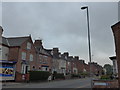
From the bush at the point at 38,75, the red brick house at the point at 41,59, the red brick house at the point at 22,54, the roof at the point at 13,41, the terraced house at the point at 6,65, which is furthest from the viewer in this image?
the red brick house at the point at 41,59

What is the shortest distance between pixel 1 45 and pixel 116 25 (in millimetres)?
24494

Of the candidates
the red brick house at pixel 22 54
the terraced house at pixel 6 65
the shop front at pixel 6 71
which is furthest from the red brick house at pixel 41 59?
→ the shop front at pixel 6 71

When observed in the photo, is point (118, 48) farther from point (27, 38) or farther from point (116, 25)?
point (27, 38)

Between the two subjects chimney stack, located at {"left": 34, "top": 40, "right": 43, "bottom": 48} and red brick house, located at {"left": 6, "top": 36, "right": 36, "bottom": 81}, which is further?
chimney stack, located at {"left": 34, "top": 40, "right": 43, "bottom": 48}

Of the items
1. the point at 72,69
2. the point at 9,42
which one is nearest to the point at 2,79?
the point at 9,42

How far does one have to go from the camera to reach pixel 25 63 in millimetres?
33906

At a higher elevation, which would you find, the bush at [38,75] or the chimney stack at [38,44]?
the chimney stack at [38,44]

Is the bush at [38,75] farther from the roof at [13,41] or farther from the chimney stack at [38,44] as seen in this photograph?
the chimney stack at [38,44]

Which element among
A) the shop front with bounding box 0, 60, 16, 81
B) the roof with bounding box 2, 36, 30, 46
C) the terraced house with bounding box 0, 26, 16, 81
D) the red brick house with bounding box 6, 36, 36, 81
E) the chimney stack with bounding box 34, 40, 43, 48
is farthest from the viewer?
the chimney stack with bounding box 34, 40, 43, 48

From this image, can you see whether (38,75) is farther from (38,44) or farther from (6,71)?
(38,44)

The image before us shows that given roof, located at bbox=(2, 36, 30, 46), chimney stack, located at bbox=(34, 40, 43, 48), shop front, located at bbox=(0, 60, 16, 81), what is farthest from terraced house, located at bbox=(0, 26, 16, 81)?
chimney stack, located at bbox=(34, 40, 43, 48)

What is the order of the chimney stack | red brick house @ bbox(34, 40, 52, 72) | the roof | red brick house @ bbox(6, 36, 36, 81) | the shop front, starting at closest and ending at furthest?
1. the shop front
2. red brick house @ bbox(6, 36, 36, 81)
3. the roof
4. red brick house @ bbox(34, 40, 52, 72)
5. the chimney stack


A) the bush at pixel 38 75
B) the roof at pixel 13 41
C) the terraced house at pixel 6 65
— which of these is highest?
the roof at pixel 13 41

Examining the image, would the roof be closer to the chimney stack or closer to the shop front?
the shop front
